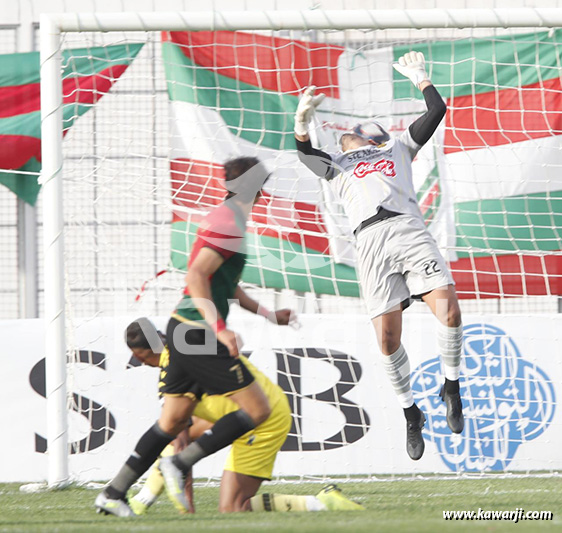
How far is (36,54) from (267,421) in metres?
5.19

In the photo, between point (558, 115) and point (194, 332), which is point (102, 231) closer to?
point (194, 332)

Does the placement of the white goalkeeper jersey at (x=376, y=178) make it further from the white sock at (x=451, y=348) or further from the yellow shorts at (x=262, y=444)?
the yellow shorts at (x=262, y=444)

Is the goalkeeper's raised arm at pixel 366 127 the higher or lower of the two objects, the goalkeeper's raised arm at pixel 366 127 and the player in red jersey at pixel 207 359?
the higher

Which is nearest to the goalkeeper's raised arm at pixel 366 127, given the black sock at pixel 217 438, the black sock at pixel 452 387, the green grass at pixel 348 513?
the black sock at pixel 452 387

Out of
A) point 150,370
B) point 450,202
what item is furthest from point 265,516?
point 450,202

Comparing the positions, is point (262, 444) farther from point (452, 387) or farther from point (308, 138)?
point (308, 138)

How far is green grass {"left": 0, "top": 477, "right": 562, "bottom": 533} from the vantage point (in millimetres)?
3365

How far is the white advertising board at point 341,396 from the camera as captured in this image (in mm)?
6465

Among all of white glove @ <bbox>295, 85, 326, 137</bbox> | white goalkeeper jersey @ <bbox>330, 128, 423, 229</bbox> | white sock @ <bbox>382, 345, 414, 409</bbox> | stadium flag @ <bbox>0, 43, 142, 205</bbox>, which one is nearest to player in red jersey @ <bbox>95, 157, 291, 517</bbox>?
white glove @ <bbox>295, 85, 326, 137</bbox>

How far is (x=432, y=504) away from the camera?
15.2 ft

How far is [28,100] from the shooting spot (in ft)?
26.2

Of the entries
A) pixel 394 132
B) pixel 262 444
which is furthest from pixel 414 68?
pixel 394 132

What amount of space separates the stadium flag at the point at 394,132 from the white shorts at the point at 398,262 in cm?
243

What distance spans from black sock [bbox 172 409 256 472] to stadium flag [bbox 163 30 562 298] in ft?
11.4
